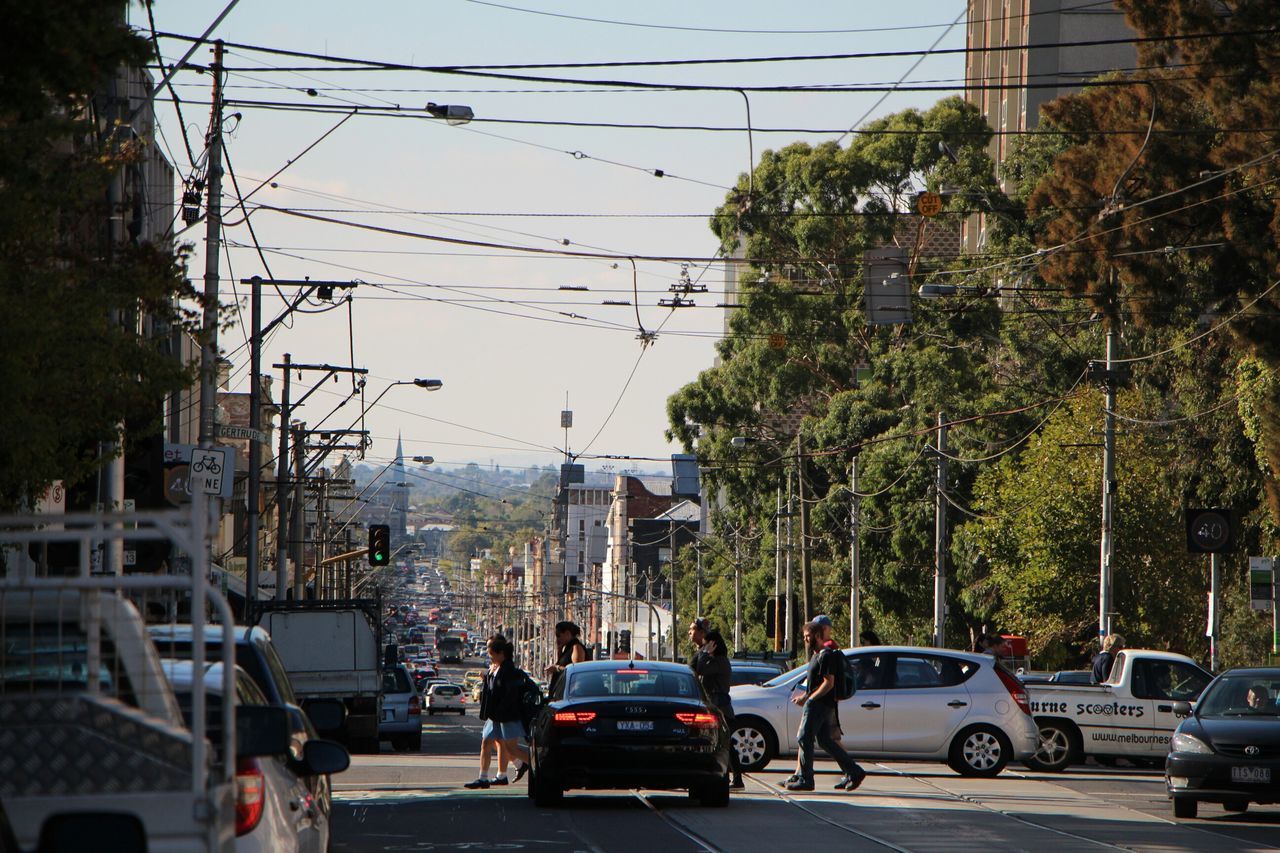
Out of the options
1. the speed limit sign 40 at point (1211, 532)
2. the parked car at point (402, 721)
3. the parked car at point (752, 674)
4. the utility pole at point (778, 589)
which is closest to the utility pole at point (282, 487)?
the parked car at point (402, 721)

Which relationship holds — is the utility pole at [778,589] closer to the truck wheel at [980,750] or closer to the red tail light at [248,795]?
the truck wheel at [980,750]

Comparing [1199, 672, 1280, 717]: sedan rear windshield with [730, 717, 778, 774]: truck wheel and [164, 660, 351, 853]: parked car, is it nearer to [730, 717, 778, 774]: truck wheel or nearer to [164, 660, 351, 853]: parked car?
[730, 717, 778, 774]: truck wheel

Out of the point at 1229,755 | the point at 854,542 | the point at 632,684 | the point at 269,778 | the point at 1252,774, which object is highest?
the point at 854,542

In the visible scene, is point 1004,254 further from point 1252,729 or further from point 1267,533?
point 1252,729

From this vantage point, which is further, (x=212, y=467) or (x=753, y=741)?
(x=212, y=467)

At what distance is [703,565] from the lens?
92688mm

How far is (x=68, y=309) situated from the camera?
14.1 meters

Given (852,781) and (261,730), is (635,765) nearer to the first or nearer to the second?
(852,781)

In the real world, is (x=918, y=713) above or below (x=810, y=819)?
above

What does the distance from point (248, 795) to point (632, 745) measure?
30.4ft

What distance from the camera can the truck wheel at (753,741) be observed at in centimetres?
2184

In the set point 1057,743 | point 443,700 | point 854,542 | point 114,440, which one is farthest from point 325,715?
point 443,700

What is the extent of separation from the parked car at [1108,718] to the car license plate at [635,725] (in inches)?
355

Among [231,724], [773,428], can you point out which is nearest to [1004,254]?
[773,428]
